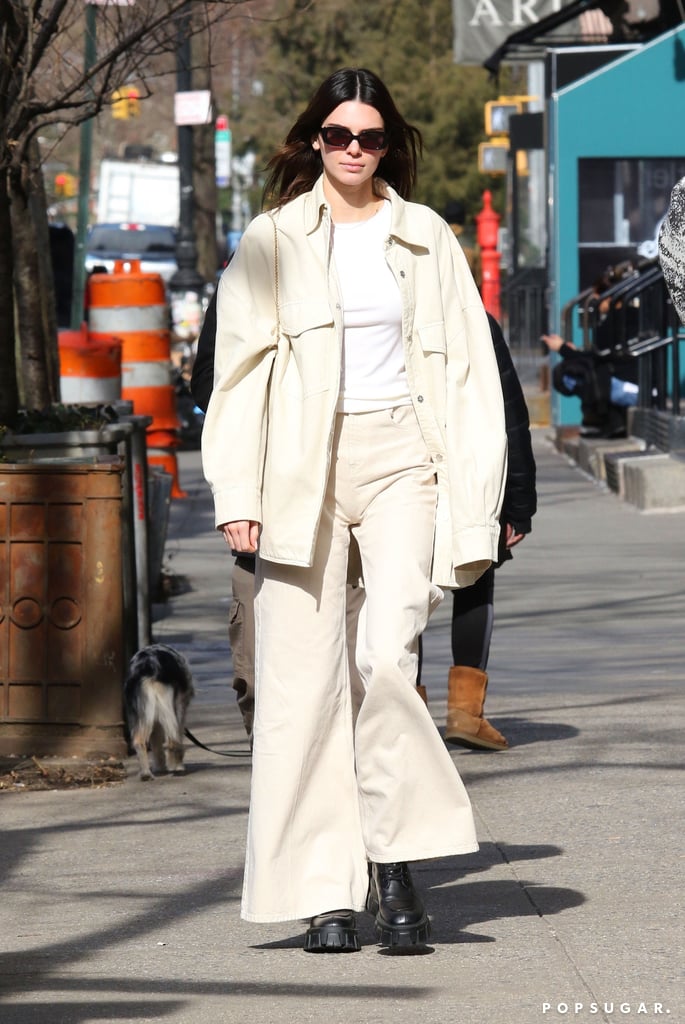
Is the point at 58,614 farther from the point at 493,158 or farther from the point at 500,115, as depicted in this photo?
the point at 493,158

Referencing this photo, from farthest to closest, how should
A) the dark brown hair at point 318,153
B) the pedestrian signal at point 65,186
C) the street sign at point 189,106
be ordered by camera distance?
the pedestrian signal at point 65,186
the street sign at point 189,106
the dark brown hair at point 318,153


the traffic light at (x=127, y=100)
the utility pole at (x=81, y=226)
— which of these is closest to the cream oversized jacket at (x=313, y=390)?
the traffic light at (x=127, y=100)

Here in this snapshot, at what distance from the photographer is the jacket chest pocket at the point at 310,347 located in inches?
175

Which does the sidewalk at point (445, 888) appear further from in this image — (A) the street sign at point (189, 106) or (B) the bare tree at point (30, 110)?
(A) the street sign at point (189, 106)

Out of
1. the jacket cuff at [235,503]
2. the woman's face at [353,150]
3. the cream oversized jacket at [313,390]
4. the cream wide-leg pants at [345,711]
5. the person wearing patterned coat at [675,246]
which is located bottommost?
the cream wide-leg pants at [345,711]

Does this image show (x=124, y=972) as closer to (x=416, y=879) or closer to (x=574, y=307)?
(x=416, y=879)

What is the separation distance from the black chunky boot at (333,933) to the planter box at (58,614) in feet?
8.74

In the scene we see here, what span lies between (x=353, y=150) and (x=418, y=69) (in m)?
44.1

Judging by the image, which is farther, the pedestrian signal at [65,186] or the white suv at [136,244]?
the pedestrian signal at [65,186]

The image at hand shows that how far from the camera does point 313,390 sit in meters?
4.45

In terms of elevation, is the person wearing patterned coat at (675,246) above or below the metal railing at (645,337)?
above

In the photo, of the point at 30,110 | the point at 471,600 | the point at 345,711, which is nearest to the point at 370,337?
the point at 345,711

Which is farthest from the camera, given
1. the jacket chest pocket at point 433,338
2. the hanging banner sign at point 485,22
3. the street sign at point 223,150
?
the street sign at point 223,150

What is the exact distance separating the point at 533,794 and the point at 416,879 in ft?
3.47
